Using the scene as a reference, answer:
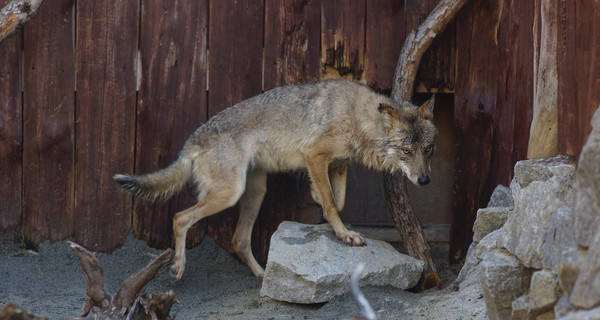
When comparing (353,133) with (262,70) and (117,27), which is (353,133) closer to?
(262,70)

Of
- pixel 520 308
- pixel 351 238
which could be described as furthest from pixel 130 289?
pixel 520 308

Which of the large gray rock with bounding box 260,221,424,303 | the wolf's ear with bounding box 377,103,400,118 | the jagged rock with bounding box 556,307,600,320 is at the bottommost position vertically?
the large gray rock with bounding box 260,221,424,303

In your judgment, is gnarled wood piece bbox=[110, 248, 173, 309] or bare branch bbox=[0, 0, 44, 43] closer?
gnarled wood piece bbox=[110, 248, 173, 309]

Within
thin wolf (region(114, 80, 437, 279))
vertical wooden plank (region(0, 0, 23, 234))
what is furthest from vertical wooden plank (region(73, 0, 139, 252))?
thin wolf (region(114, 80, 437, 279))

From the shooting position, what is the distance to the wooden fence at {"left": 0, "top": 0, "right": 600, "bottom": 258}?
6.29m

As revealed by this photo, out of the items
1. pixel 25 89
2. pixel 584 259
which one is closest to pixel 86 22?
pixel 25 89

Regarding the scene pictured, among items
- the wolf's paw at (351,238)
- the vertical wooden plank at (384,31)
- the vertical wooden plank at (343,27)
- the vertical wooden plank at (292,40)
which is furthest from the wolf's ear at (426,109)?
the wolf's paw at (351,238)

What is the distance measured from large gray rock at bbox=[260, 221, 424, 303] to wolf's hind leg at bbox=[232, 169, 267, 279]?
2.20 feet

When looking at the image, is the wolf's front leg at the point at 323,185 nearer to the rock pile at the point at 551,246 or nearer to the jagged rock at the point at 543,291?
the rock pile at the point at 551,246

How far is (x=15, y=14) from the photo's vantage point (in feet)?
18.7

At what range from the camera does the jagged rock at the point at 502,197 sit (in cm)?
525

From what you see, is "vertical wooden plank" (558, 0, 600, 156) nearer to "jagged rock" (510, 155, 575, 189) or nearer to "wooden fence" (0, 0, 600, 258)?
"jagged rock" (510, 155, 575, 189)

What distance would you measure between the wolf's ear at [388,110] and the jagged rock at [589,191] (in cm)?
278

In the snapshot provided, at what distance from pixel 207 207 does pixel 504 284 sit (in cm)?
299
